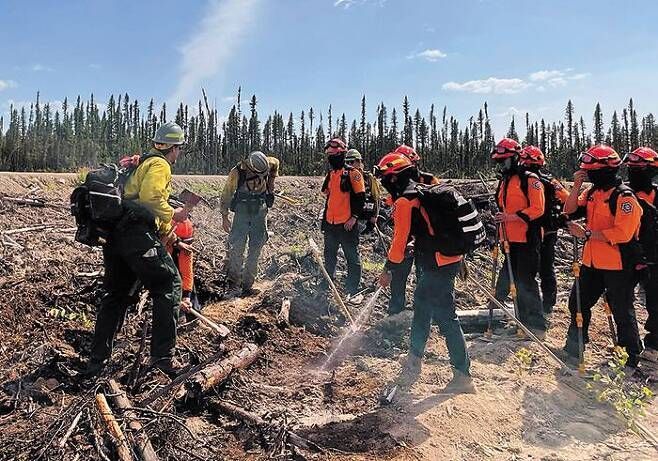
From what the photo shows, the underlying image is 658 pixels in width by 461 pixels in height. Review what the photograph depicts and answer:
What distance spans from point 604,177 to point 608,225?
513 millimetres

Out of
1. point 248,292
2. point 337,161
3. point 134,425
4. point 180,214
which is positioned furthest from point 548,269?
point 134,425

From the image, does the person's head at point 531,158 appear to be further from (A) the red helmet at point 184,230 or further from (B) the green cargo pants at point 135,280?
(B) the green cargo pants at point 135,280

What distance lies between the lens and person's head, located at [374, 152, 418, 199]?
15.8 ft

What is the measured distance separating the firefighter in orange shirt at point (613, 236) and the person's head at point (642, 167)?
618mm

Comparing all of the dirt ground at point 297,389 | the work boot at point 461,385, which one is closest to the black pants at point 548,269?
the dirt ground at point 297,389

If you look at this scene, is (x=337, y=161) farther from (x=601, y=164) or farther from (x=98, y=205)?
(x=98, y=205)

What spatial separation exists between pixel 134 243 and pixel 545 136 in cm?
6772

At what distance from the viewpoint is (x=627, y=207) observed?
5230mm

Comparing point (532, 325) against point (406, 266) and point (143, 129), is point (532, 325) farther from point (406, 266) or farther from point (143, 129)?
point (143, 129)

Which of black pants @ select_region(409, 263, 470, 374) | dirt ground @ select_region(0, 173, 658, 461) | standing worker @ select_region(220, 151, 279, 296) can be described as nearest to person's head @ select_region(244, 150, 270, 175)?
standing worker @ select_region(220, 151, 279, 296)

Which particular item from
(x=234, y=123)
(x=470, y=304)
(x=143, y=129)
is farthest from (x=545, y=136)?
(x=470, y=304)

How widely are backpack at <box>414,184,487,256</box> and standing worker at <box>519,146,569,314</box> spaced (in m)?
2.29

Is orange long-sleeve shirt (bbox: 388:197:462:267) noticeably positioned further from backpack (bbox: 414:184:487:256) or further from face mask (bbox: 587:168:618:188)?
face mask (bbox: 587:168:618:188)

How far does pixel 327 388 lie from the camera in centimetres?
504
